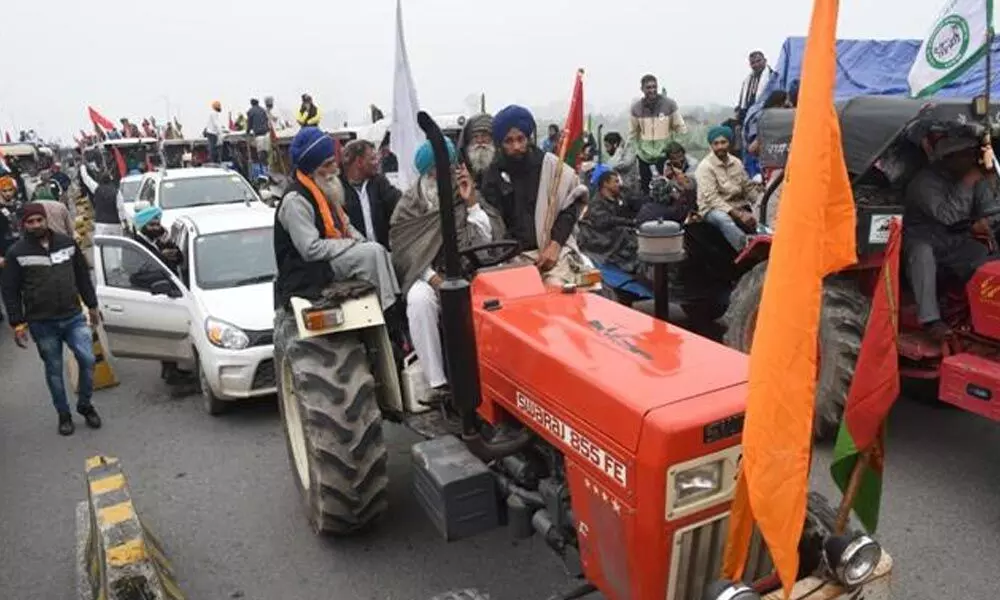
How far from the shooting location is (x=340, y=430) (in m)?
3.70

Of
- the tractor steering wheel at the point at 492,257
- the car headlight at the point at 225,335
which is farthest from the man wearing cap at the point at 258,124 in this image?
the tractor steering wheel at the point at 492,257

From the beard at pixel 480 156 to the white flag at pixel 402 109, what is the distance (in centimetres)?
93

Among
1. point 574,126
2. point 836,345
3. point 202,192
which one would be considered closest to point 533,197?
point 574,126

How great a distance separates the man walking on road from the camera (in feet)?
19.8

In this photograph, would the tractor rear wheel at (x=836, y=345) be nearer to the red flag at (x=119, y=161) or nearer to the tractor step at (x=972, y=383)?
the tractor step at (x=972, y=383)

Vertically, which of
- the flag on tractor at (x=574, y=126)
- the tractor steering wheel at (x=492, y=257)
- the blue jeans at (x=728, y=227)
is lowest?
the blue jeans at (x=728, y=227)

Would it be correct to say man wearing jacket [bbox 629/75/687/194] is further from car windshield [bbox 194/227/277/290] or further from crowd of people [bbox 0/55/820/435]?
crowd of people [bbox 0/55/820/435]

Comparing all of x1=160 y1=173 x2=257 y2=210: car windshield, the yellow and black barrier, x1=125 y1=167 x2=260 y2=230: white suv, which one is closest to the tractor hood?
the yellow and black barrier

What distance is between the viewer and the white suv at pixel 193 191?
12.0 meters

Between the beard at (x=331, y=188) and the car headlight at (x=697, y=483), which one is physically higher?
the beard at (x=331, y=188)

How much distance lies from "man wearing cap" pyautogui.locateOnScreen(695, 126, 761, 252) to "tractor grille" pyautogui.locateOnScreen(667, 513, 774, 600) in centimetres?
468

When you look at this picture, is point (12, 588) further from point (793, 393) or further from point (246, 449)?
point (793, 393)

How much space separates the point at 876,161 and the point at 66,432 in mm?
6168

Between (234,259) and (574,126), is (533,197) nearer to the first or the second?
(574,126)
